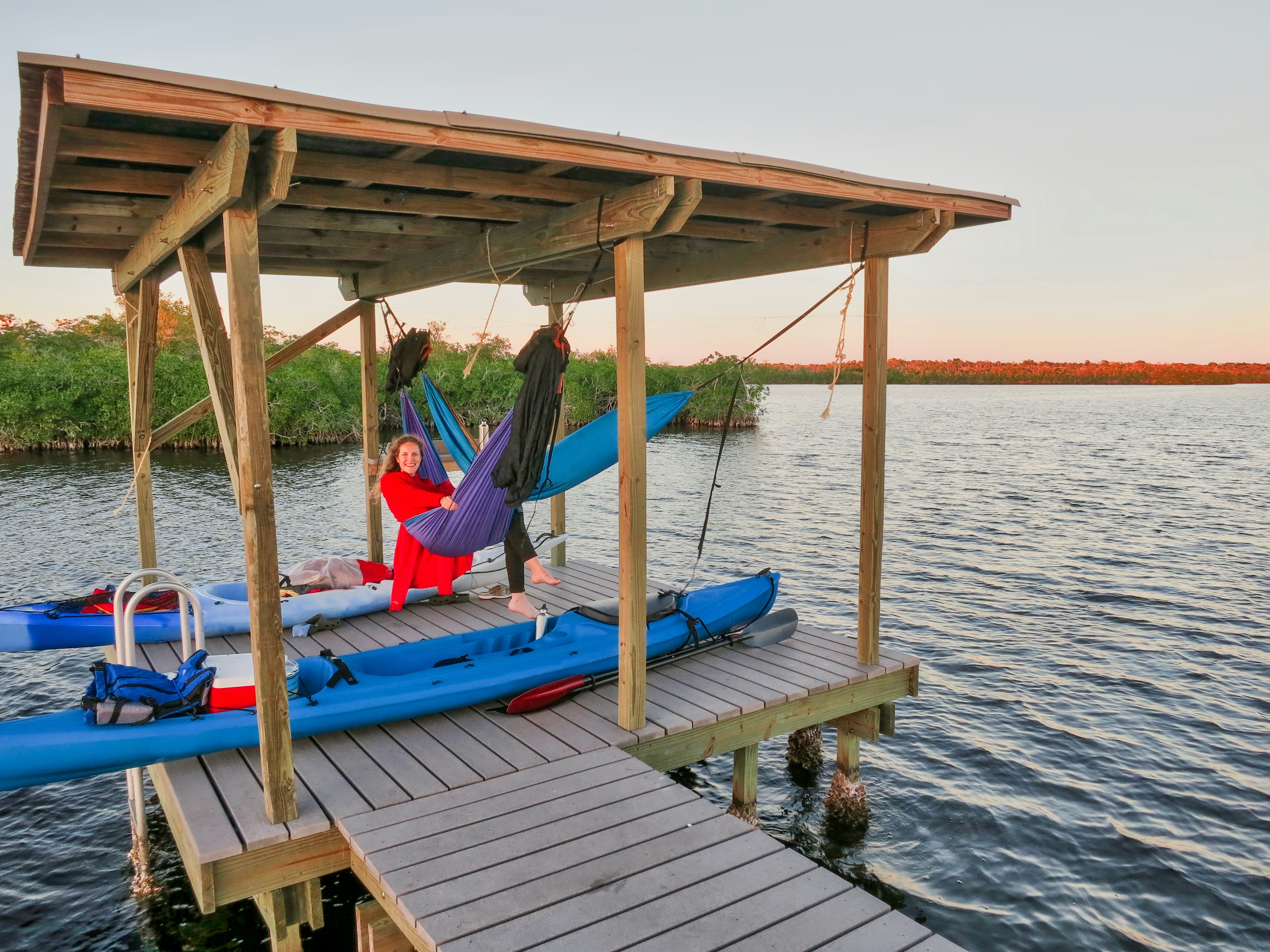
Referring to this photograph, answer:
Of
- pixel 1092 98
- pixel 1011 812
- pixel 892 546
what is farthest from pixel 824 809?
pixel 1092 98

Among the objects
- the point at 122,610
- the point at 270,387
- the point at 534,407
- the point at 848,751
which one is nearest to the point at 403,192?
the point at 534,407

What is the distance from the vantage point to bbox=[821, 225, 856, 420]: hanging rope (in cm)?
373

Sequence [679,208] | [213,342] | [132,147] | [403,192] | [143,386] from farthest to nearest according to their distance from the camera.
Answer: [143,386], [403,192], [679,208], [213,342], [132,147]

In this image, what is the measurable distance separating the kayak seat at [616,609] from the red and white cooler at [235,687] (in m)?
1.37

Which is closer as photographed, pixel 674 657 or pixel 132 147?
pixel 132 147

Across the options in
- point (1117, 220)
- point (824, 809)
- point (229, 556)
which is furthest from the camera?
point (1117, 220)

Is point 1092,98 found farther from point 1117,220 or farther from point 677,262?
point 677,262

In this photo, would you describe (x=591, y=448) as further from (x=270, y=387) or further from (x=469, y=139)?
(x=270, y=387)

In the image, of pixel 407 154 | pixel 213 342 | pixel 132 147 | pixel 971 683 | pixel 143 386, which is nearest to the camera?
pixel 132 147

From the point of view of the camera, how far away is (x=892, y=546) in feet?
36.4

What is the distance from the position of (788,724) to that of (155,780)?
8.26 ft

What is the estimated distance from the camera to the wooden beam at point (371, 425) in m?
5.30

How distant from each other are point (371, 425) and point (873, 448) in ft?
10.8

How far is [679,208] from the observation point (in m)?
3.02
